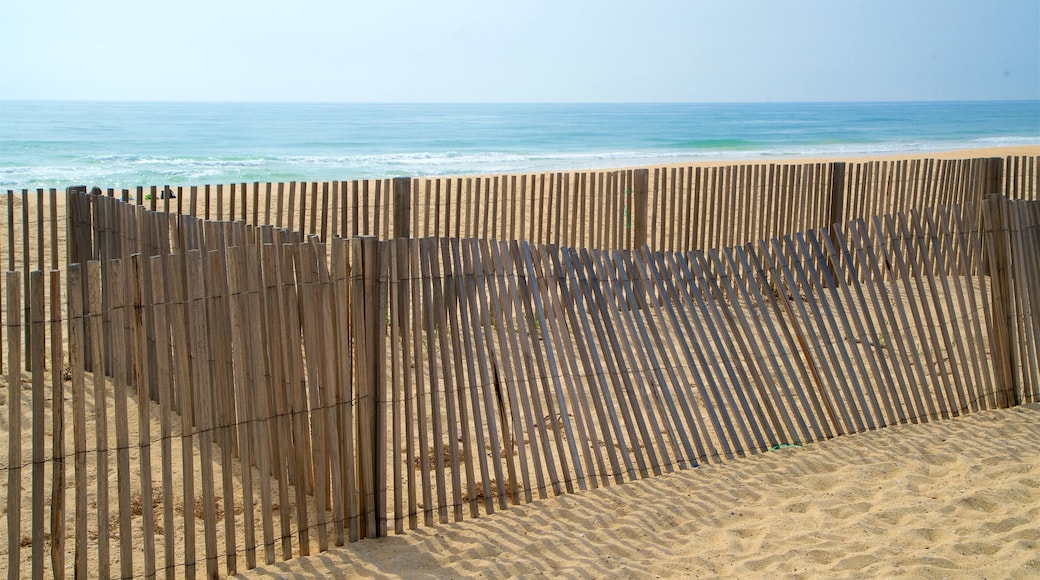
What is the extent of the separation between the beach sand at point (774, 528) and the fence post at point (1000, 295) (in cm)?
80

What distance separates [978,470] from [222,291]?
3.71 meters

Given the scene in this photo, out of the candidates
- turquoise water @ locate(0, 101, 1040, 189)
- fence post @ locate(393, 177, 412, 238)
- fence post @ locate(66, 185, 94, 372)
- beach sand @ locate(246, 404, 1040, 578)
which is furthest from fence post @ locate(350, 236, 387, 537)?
turquoise water @ locate(0, 101, 1040, 189)

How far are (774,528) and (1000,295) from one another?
260 cm

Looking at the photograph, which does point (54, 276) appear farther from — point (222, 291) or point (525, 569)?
point (525, 569)

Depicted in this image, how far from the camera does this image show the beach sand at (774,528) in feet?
11.9

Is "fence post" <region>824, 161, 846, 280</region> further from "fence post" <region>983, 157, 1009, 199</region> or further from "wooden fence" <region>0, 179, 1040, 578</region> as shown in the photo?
"wooden fence" <region>0, 179, 1040, 578</region>

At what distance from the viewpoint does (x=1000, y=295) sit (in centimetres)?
552

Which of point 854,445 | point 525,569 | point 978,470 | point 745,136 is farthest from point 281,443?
point 745,136

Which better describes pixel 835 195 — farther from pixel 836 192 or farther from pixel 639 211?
pixel 639 211

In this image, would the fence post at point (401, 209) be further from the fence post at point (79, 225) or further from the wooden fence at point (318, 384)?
the wooden fence at point (318, 384)

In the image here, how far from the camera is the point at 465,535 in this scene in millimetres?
3906

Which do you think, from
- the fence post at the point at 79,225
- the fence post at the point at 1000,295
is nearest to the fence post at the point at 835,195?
the fence post at the point at 1000,295

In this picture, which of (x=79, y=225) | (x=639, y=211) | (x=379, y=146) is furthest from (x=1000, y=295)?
(x=379, y=146)

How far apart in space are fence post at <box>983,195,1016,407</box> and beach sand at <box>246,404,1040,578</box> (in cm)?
80
